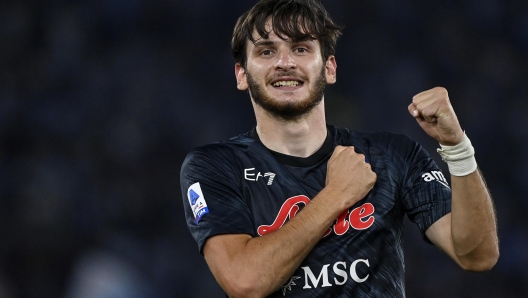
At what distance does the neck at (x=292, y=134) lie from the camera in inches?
120

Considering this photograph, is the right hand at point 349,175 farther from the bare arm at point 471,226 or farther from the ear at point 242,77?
the ear at point 242,77

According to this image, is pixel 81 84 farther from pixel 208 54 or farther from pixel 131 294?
pixel 131 294

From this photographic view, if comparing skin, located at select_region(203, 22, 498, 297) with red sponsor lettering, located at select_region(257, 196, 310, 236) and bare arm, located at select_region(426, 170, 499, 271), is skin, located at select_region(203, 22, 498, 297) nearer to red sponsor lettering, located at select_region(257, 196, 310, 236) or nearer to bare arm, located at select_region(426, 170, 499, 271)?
bare arm, located at select_region(426, 170, 499, 271)

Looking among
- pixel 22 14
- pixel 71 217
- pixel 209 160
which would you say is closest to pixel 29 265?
pixel 71 217

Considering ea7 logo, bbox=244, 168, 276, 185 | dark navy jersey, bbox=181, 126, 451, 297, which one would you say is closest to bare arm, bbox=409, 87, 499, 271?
dark navy jersey, bbox=181, 126, 451, 297

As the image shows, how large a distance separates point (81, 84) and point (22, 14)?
81 centimetres

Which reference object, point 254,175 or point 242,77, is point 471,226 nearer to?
point 254,175

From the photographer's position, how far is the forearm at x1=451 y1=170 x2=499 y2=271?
2.54m

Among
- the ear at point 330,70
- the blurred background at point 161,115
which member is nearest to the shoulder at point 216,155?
the ear at point 330,70

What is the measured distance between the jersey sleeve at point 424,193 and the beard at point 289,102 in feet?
1.57

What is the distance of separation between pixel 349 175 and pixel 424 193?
1.06ft

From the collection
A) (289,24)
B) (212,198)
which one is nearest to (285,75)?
(289,24)

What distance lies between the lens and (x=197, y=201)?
9.29ft

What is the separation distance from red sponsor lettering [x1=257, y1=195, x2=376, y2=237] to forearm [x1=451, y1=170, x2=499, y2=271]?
13.4 inches
